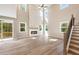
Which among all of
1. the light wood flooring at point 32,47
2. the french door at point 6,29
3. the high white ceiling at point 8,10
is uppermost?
the high white ceiling at point 8,10

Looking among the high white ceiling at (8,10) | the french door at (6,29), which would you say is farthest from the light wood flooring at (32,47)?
the high white ceiling at (8,10)

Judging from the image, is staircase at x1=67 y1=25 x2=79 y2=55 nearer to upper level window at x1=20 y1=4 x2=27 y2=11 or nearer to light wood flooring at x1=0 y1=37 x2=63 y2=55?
light wood flooring at x1=0 y1=37 x2=63 y2=55

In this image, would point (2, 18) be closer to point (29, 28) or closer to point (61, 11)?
point (29, 28)

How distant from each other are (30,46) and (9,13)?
0.71 metres

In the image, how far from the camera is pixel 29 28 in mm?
2266

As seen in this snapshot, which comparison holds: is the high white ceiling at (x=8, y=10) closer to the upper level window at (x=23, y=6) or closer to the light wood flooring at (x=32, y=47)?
the upper level window at (x=23, y=6)

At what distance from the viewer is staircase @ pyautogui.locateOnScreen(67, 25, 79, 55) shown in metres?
2.18

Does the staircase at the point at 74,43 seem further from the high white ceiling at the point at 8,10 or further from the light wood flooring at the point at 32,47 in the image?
the high white ceiling at the point at 8,10

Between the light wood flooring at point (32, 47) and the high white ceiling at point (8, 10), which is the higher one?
the high white ceiling at point (8, 10)

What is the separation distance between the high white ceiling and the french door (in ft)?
0.42

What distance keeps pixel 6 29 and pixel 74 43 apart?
4.13 ft

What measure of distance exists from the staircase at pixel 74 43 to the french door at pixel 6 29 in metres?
1.10

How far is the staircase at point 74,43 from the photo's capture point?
218 cm
